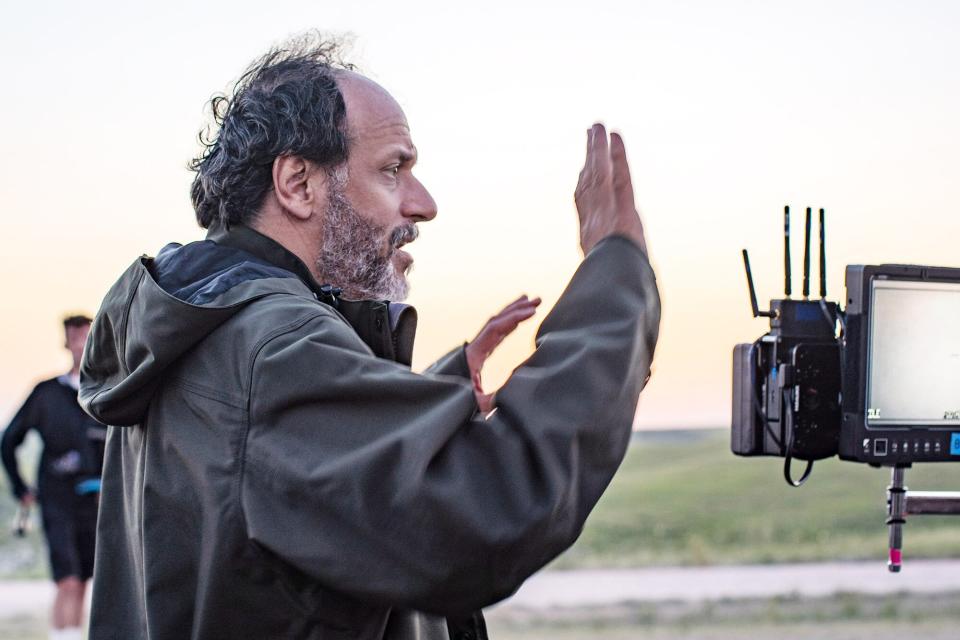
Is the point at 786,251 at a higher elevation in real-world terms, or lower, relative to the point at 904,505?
higher

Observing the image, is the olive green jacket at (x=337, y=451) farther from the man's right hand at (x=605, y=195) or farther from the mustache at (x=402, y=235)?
the mustache at (x=402, y=235)

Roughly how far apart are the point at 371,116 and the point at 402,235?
0.56ft

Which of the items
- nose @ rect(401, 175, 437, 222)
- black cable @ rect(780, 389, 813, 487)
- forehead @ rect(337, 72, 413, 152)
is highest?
forehead @ rect(337, 72, 413, 152)

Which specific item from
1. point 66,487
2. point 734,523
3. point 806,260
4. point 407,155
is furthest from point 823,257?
point 734,523

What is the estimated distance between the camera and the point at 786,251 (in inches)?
114

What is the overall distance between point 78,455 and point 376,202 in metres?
5.55

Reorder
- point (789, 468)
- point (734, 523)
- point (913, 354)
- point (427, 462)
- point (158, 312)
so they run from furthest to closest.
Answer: point (734, 523), point (913, 354), point (789, 468), point (158, 312), point (427, 462)

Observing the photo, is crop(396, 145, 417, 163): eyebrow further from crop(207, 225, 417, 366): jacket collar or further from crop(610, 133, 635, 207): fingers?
crop(610, 133, 635, 207): fingers

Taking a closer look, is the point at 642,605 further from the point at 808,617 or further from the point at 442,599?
the point at 442,599

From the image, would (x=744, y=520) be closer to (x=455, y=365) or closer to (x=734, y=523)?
(x=734, y=523)

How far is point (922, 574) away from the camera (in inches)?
430

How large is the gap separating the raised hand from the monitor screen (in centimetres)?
153

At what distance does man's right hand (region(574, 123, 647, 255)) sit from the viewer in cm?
146

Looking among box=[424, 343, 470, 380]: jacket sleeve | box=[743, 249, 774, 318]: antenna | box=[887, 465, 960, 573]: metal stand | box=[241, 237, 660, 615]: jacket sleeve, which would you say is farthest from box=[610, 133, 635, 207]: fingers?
box=[887, 465, 960, 573]: metal stand
